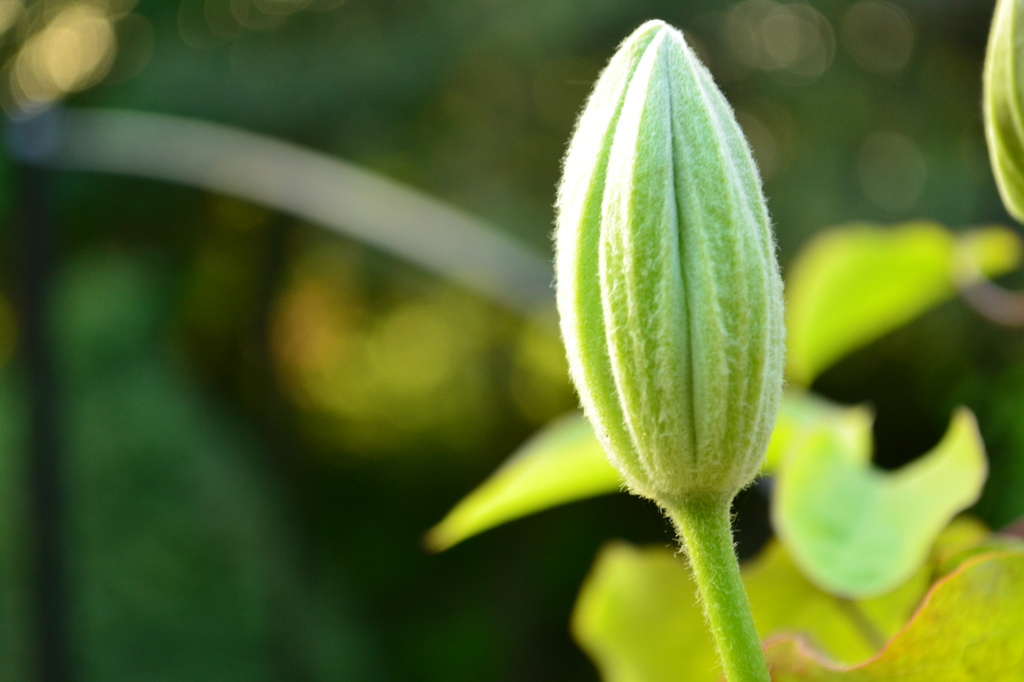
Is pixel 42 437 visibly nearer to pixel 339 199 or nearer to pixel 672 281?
pixel 339 199

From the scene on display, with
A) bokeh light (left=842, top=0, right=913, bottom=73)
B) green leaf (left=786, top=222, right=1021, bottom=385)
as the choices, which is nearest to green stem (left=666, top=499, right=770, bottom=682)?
green leaf (left=786, top=222, right=1021, bottom=385)

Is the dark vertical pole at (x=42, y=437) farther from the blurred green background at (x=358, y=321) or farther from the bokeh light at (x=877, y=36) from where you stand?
the bokeh light at (x=877, y=36)

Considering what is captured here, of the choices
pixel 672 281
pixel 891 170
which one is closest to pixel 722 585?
pixel 672 281

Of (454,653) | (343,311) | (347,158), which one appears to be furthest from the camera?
(343,311)

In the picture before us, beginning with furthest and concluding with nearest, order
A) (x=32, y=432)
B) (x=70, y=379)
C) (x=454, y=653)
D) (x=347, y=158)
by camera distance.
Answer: (x=347, y=158) → (x=454, y=653) → (x=70, y=379) → (x=32, y=432)

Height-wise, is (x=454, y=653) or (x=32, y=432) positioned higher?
(x=32, y=432)

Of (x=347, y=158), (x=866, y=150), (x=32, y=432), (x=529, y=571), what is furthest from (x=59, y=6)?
(x=32, y=432)

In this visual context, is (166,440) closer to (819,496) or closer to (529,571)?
(529,571)
